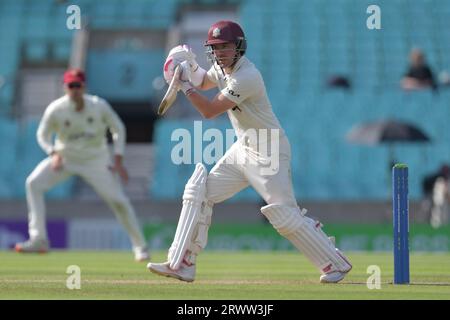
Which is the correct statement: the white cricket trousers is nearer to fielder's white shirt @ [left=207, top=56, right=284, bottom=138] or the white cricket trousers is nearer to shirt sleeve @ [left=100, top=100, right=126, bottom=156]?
shirt sleeve @ [left=100, top=100, right=126, bottom=156]

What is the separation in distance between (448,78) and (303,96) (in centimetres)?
291

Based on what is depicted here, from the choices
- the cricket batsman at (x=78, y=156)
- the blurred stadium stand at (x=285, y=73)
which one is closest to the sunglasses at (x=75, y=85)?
the cricket batsman at (x=78, y=156)

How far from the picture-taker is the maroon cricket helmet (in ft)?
23.9

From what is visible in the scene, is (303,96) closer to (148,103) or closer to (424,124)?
(424,124)

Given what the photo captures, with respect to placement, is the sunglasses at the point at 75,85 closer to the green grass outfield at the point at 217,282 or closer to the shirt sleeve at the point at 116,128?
the shirt sleeve at the point at 116,128

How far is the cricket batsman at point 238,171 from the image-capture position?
23.8ft

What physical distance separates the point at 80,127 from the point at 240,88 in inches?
186

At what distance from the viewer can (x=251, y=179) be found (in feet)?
24.3

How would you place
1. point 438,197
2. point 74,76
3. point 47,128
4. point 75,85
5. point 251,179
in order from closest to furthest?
point 251,179
point 74,76
point 75,85
point 47,128
point 438,197

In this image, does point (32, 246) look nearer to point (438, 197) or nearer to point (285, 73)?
point (438, 197)

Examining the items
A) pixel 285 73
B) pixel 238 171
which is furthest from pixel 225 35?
pixel 285 73

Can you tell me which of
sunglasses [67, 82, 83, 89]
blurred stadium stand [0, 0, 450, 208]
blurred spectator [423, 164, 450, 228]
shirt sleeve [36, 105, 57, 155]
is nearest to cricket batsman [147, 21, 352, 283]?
sunglasses [67, 82, 83, 89]

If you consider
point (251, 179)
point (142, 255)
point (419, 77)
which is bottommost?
point (142, 255)
